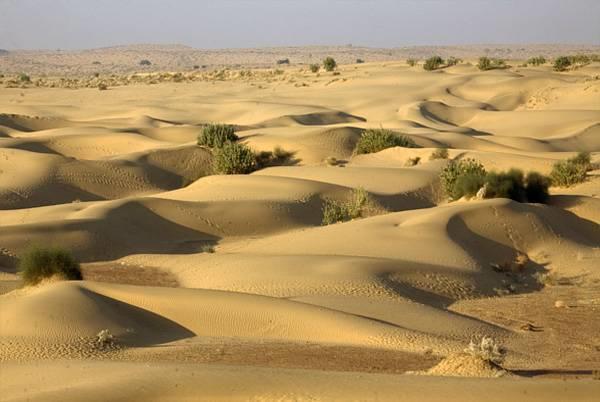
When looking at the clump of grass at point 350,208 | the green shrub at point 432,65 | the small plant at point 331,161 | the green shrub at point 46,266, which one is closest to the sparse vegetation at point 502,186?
the clump of grass at point 350,208

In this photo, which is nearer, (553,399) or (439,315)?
(553,399)

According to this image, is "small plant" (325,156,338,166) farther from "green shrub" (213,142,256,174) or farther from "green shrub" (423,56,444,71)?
"green shrub" (423,56,444,71)

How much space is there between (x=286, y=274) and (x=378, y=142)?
16.9 m

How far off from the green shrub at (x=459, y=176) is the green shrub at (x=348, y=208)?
6.89 ft

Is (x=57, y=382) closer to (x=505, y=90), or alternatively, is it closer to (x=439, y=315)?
(x=439, y=315)

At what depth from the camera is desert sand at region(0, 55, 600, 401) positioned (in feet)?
27.1

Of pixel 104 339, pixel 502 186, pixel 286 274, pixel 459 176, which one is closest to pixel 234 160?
pixel 459 176

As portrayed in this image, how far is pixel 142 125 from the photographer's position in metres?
40.1

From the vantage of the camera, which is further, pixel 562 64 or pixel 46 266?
pixel 562 64

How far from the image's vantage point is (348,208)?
74.9ft

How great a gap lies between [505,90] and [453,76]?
7.69m

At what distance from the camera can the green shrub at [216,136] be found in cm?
3114

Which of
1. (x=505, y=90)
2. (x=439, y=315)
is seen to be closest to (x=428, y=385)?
(x=439, y=315)

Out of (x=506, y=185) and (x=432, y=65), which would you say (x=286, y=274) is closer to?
(x=506, y=185)
